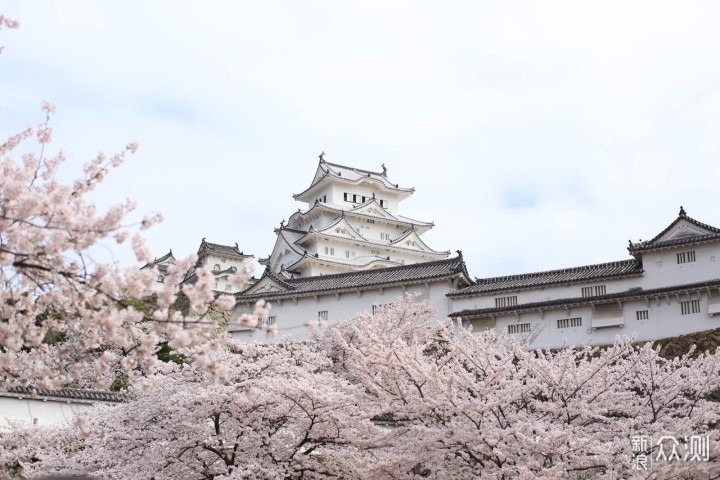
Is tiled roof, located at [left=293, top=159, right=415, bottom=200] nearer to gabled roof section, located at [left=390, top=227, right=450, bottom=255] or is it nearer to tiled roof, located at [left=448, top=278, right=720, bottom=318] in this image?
gabled roof section, located at [left=390, top=227, right=450, bottom=255]

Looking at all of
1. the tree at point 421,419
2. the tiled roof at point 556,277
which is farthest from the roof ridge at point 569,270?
the tree at point 421,419

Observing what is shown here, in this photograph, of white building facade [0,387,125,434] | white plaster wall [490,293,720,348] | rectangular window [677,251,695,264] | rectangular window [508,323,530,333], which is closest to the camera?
white building facade [0,387,125,434]

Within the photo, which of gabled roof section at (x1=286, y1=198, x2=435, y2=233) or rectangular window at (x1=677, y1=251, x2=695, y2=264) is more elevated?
gabled roof section at (x1=286, y1=198, x2=435, y2=233)

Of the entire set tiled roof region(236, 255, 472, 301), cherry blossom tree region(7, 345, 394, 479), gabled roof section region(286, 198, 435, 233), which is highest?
gabled roof section region(286, 198, 435, 233)

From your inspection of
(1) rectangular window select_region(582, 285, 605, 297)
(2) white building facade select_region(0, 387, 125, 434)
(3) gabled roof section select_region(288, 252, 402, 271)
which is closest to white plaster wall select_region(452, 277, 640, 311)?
(1) rectangular window select_region(582, 285, 605, 297)

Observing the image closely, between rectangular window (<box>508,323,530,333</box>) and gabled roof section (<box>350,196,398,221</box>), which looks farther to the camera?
gabled roof section (<box>350,196,398,221</box>)

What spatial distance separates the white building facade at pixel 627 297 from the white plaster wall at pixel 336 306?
2154 mm

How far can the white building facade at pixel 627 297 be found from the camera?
28578 mm

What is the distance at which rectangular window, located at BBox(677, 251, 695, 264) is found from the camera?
2939 cm

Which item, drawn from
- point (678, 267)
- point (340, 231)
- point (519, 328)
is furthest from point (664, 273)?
point (340, 231)

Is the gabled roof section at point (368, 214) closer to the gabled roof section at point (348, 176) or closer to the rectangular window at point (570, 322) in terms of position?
the gabled roof section at point (348, 176)

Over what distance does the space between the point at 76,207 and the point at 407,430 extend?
8.19 metres

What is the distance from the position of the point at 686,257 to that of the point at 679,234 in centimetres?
93

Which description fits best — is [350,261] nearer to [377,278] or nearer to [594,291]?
[377,278]
